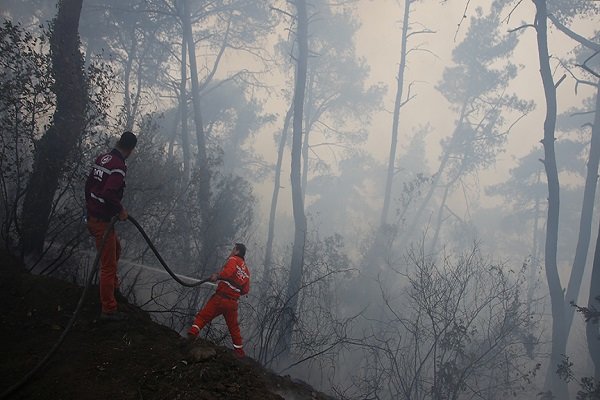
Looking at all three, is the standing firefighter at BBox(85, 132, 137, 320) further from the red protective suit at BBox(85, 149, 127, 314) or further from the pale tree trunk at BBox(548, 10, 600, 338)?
the pale tree trunk at BBox(548, 10, 600, 338)

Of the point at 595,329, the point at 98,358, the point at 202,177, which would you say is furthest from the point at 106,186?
the point at 595,329

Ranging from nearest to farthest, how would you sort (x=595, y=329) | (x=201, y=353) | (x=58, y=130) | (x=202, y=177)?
(x=201, y=353), (x=58, y=130), (x=595, y=329), (x=202, y=177)

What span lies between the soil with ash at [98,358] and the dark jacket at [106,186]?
3.35 feet

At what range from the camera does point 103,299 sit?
3881 mm

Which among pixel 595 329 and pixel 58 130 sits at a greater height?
pixel 595 329

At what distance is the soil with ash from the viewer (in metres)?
2.91

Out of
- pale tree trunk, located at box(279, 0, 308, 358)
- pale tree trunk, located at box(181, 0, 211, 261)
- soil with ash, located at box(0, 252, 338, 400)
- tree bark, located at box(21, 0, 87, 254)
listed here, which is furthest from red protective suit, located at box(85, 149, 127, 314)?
pale tree trunk, located at box(279, 0, 308, 358)

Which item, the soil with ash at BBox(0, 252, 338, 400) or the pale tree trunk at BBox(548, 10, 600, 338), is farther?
the pale tree trunk at BBox(548, 10, 600, 338)

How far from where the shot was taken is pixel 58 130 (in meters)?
5.80

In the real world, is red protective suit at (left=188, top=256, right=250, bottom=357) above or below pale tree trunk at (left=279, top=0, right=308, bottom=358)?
below

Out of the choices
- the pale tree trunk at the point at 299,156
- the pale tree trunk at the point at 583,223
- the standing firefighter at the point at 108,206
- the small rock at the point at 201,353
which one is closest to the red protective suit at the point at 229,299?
the standing firefighter at the point at 108,206

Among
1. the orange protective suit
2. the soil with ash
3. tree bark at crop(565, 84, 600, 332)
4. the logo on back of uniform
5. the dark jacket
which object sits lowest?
the soil with ash

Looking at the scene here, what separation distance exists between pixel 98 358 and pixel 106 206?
1.62 metres

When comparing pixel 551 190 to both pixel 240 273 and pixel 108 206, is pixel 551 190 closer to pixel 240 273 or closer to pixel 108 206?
pixel 240 273
